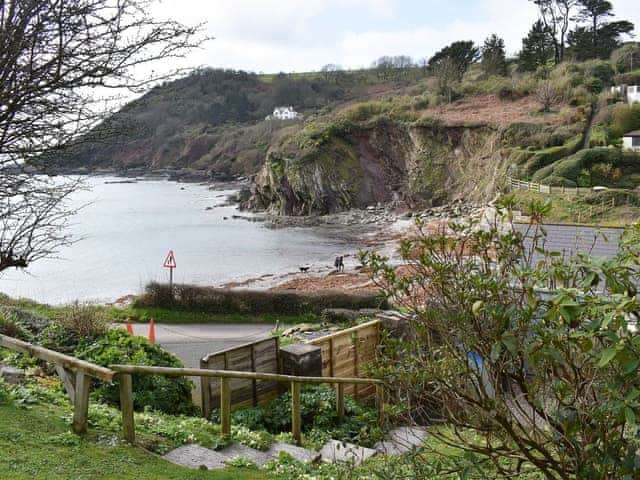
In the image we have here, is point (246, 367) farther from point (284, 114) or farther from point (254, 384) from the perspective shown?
point (284, 114)

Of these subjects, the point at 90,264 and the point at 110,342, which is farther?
the point at 90,264

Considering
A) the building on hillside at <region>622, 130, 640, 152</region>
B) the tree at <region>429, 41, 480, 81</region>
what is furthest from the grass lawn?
the tree at <region>429, 41, 480, 81</region>

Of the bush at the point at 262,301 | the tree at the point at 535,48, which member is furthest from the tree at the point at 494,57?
the bush at the point at 262,301

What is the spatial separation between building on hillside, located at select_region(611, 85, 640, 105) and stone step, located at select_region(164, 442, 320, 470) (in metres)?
54.4

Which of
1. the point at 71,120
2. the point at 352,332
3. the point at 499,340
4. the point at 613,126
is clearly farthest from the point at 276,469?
the point at 613,126

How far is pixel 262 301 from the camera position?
21.5m

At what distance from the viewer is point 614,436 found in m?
2.56

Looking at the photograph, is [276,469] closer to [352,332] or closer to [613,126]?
[352,332]

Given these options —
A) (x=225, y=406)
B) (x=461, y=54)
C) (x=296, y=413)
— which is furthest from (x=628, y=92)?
(x=225, y=406)

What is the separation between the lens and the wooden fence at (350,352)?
10234mm

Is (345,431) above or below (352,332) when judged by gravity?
below

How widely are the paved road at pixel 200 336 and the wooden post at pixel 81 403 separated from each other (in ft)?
31.2

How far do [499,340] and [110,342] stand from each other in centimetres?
700

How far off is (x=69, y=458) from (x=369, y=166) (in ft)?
197
